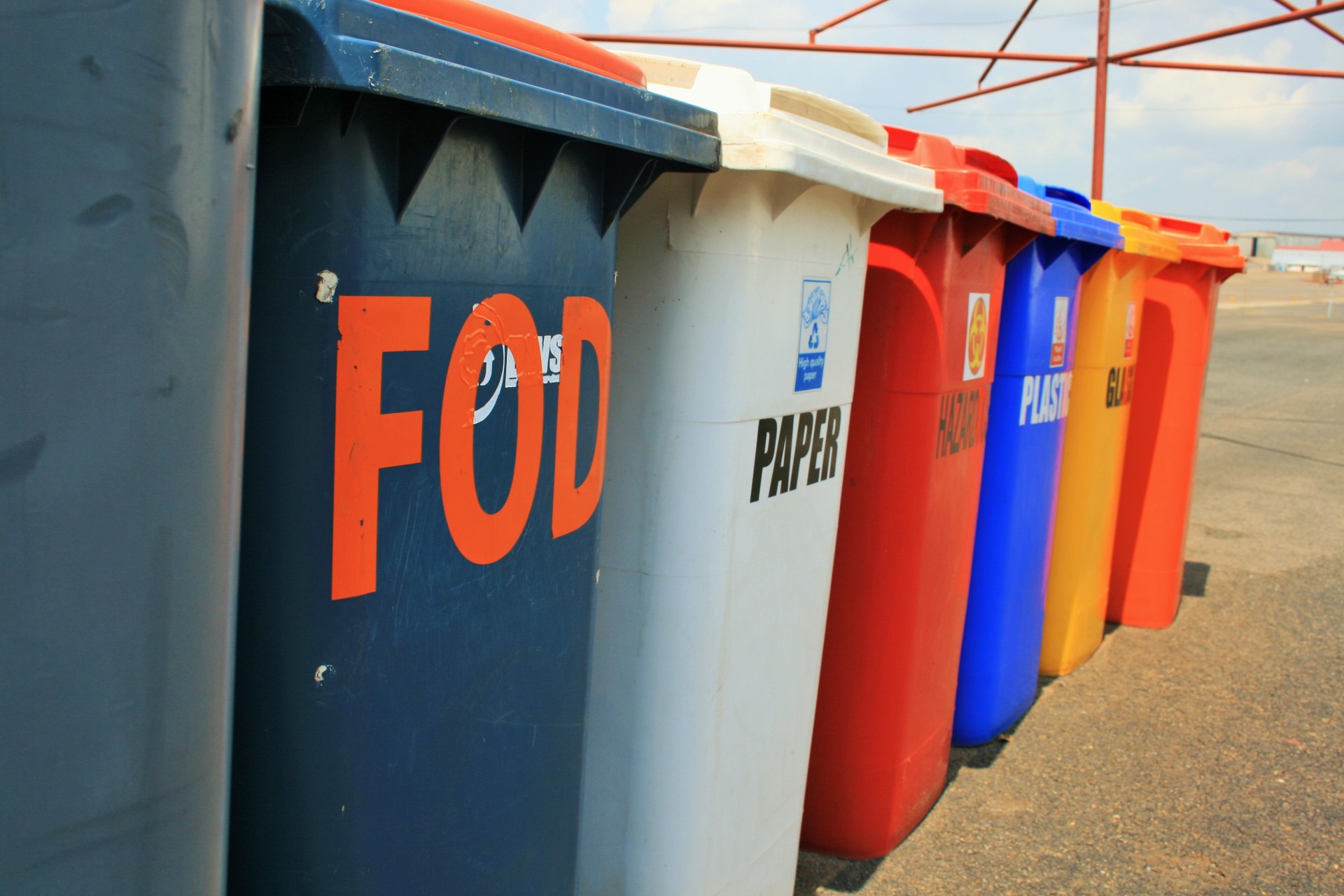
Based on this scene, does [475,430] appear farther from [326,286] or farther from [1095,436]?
[1095,436]

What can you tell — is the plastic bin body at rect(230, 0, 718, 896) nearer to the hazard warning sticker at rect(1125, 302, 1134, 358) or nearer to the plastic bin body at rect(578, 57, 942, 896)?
the plastic bin body at rect(578, 57, 942, 896)

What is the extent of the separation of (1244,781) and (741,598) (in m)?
2.60

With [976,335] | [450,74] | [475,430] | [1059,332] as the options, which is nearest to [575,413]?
[475,430]

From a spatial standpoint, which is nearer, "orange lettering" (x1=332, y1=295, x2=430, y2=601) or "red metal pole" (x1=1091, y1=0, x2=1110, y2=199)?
"orange lettering" (x1=332, y1=295, x2=430, y2=601)

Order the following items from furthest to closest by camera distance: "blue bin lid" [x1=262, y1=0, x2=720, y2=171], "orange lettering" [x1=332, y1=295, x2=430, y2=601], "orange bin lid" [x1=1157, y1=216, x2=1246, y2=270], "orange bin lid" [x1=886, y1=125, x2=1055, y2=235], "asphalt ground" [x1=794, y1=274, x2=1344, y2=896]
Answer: "orange bin lid" [x1=1157, y1=216, x2=1246, y2=270]
"asphalt ground" [x1=794, y1=274, x2=1344, y2=896]
"orange bin lid" [x1=886, y1=125, x2=1055, y2=235]
"orange lettering" [x1=332, y1=295, x2=430, y2=601]
"blue bin lid" [x1=262, y1=0, x2=720, y2=171]

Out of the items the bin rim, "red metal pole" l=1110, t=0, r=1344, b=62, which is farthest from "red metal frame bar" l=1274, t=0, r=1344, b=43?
the bin rim

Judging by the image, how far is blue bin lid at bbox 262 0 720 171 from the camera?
4.40 feet

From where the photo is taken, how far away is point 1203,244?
581 centimetres

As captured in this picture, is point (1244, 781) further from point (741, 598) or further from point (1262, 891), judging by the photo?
point (741, 598)

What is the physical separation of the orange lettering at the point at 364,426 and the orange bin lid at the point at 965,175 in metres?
2.02

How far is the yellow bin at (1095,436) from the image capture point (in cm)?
473

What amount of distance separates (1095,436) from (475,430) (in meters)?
3.77

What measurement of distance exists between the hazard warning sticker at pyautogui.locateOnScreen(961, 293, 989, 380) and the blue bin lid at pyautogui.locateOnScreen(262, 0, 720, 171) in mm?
1690

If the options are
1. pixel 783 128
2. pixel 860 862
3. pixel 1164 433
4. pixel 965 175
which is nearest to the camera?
pixel 783 128
